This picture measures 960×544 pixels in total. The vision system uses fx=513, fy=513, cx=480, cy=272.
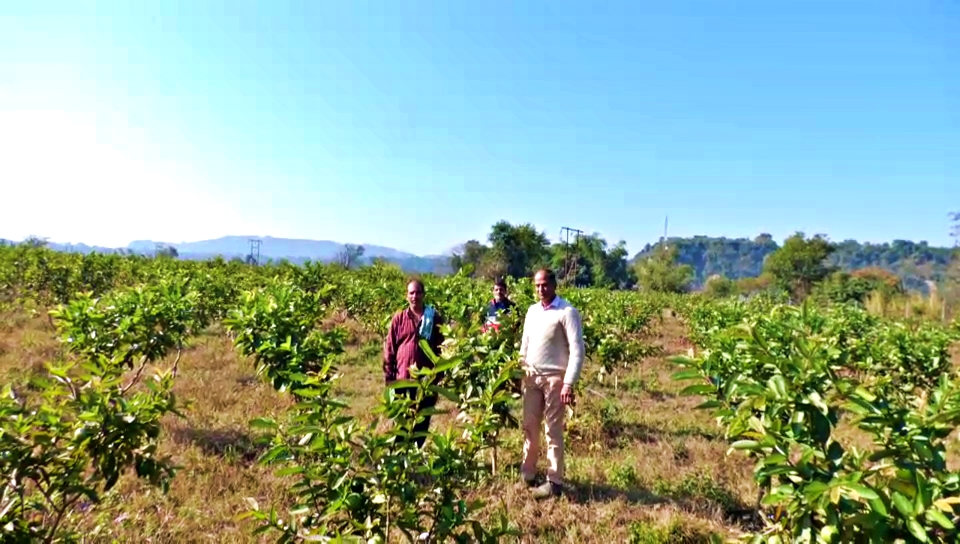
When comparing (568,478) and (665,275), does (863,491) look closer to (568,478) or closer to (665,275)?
(568,478)

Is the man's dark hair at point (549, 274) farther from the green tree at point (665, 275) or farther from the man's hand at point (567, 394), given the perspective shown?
the green tree at point (665, 275)

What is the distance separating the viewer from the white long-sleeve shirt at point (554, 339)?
409 cm

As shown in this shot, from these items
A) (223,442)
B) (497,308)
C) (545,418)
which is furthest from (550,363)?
(223,442)

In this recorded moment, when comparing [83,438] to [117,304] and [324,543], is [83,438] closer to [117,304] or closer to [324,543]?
[324,543]

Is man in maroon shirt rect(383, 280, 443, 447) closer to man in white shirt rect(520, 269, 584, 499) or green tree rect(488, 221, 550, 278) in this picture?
man in white shirt rect(520, 269, 584, 499)

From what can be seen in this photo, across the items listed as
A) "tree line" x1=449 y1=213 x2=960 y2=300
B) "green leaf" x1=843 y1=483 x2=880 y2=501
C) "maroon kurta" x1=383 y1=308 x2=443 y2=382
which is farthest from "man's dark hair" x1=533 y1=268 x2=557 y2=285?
"tree line" x1=449 y1=213 x2=960 y2=300

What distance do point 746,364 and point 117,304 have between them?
603 cm

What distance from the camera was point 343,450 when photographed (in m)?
1.83

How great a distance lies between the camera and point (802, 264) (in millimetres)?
56844

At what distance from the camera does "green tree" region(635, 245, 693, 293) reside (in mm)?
62000

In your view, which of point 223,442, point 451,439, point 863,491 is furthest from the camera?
point 223,442

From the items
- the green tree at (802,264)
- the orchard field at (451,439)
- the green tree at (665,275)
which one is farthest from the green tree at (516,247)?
the orchard field at (451,439)

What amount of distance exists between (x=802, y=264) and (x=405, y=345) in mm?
63634

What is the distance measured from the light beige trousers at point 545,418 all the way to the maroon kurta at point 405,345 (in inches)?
36.6
